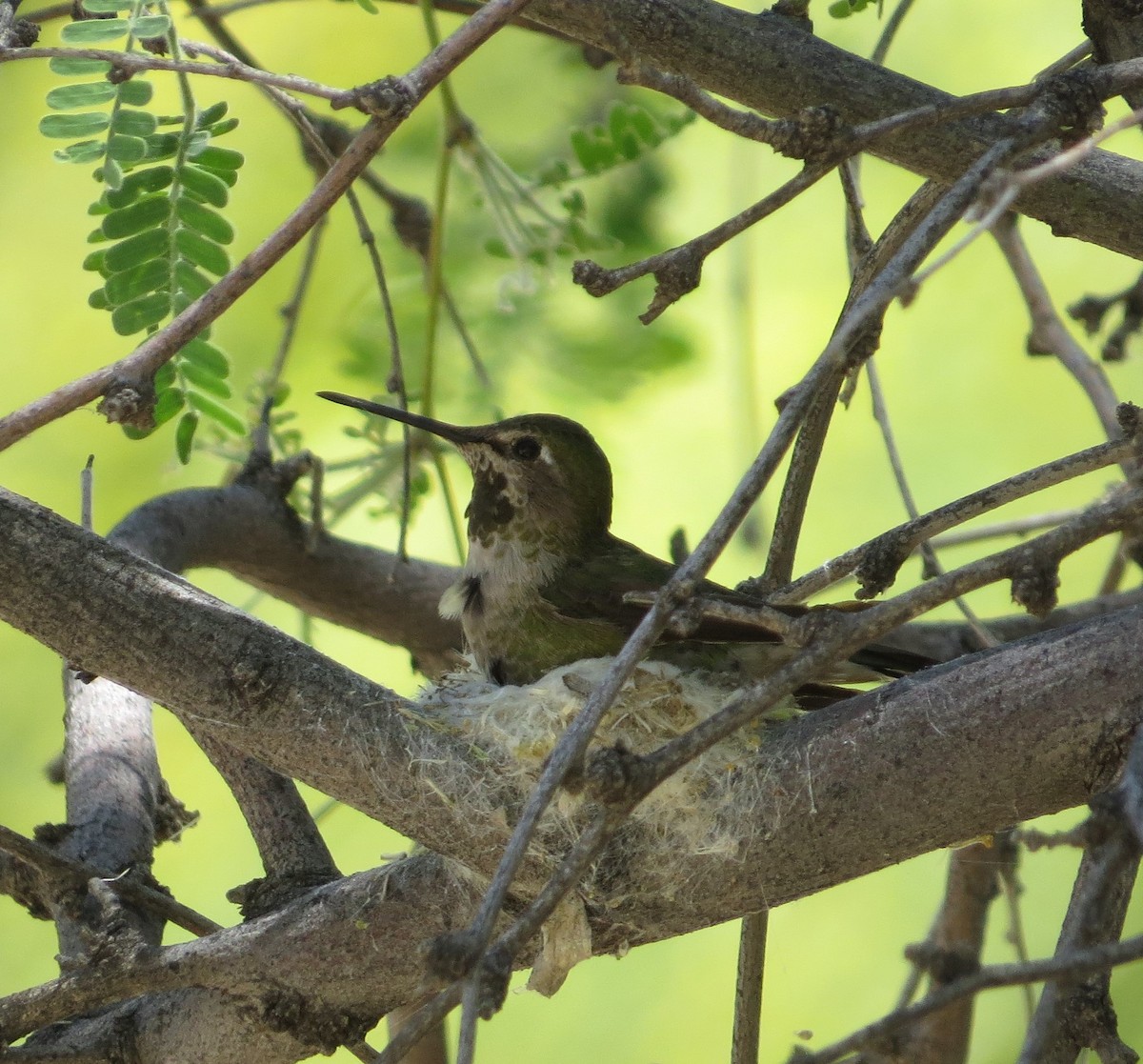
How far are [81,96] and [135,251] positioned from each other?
26 centimetres

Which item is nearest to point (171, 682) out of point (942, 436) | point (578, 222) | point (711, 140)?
point (578, 222)

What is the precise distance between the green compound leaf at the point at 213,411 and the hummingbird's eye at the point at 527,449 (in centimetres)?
89

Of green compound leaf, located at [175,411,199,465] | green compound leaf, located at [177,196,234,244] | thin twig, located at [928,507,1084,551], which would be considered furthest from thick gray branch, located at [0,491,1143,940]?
thin twig, located at [928,507,1084,551]

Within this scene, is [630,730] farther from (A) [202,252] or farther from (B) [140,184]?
(B) [140,184]

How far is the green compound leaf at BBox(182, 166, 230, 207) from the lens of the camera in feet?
8.04

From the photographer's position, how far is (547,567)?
3230mm

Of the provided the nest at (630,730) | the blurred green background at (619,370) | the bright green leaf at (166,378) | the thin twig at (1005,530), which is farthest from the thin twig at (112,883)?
the blurred green background at (619,370)

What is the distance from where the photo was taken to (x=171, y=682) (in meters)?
1.92

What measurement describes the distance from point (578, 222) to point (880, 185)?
1.57 metres

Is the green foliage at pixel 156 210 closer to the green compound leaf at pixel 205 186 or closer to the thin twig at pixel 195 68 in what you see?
the green compound leaf at pixel 205 186

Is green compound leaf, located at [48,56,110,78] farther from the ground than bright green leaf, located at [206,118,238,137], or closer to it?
farther from the ground

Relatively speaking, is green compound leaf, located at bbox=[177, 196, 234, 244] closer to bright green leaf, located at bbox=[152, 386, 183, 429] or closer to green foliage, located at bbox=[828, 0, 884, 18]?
bright green leaf, located at bbox=[152, 386, 183, 429]

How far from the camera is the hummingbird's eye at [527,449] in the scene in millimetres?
3344

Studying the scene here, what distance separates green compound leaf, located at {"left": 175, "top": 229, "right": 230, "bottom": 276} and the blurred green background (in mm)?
1603
